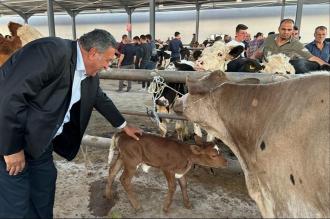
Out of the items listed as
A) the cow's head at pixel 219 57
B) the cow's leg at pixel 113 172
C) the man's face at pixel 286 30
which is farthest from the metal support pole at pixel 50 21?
the cow's leg at pixel 113 172

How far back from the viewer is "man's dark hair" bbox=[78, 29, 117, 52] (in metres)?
1.97

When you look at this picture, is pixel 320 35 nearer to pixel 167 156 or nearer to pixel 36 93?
pixel 167 156

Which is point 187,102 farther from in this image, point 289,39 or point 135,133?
point 289,39

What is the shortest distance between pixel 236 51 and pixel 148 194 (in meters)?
2.29

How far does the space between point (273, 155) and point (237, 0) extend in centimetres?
2297

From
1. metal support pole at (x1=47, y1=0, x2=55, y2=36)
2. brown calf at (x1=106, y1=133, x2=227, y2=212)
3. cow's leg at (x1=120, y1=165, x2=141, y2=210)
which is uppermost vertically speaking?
metal support pole at (x1=47, y1=0, x2=55, y2=36)

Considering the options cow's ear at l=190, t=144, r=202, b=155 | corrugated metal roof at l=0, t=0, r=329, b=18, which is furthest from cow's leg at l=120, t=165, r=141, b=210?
corrugated metal roof at l=0, t=0, r=329, b=18

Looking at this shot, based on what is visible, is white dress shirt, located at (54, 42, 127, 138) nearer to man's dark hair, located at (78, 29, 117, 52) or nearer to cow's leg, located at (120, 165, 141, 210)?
man's dark hair, located at (78, 29, 117, 52)

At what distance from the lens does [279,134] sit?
1608 millimetres

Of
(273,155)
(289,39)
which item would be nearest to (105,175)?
(273,155)

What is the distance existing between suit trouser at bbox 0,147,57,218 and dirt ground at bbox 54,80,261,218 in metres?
0.70

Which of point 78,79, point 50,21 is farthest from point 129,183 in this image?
point 50,21

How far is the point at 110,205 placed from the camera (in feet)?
10.6

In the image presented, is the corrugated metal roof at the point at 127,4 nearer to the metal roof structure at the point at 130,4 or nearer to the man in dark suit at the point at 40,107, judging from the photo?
the metal roof structure at the point at 130,4
